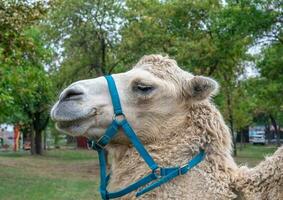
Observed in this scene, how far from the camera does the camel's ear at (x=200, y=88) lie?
10.8ft

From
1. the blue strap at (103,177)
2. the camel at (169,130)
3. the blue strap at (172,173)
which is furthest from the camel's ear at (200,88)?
the blue strap at (103,177)

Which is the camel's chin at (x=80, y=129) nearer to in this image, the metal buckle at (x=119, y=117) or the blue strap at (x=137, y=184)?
the metal buckle at (x=119, y=117)

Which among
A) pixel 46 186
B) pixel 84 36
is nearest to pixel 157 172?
pixel 46 186

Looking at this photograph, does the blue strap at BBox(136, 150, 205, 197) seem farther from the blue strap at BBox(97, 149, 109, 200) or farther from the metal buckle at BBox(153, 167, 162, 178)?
the blue strap at BBox(97, 149, 109, 200)

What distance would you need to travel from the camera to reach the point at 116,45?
91.6ft

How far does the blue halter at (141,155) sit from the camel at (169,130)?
0.03 meters

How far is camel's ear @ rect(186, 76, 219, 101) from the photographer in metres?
3.29

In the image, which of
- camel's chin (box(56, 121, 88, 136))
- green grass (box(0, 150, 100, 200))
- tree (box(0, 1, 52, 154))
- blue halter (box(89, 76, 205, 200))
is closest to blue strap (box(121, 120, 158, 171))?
blue halter (box(89, 76, 205, 200))

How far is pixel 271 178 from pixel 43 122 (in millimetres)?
40701

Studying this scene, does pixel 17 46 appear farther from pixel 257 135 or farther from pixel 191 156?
pixel 257 135

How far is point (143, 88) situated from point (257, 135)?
71.7m

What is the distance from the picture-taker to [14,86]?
18781 millimetres

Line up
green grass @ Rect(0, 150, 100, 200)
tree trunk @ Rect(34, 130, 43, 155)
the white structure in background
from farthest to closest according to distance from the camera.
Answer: the white structure in background
tree trunk @ Rect(34, 130, 43, 155)
green grass @ Rect(0, 150, 100, 200)

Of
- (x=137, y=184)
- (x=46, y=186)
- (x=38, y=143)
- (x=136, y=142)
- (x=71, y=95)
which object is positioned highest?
(x=71, y=95)
